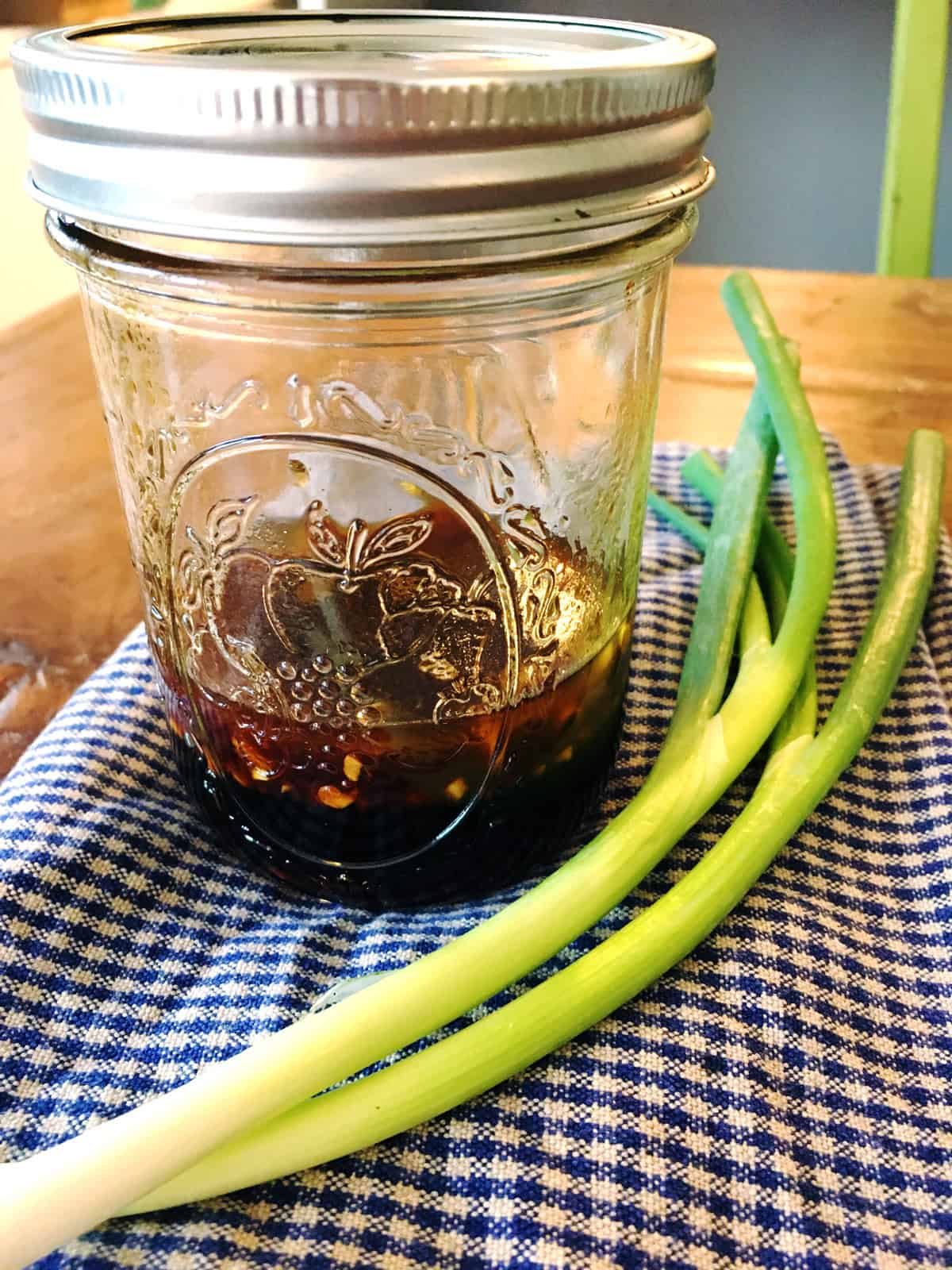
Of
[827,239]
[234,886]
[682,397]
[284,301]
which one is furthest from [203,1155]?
[827,239]

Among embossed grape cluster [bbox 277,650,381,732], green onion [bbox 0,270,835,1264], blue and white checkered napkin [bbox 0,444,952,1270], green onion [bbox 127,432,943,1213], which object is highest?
embossed grape cluster [bbox 277,650,381,732]

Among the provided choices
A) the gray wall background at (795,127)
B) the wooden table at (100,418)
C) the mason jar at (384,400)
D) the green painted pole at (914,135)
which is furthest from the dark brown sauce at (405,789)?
the gray wall background at (795,127)

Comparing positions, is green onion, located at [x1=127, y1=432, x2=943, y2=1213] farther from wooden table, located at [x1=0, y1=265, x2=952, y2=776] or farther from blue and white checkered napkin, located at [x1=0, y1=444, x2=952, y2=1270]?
wooden table, located at [x1=0, y1=265, x2=952, y2=776]

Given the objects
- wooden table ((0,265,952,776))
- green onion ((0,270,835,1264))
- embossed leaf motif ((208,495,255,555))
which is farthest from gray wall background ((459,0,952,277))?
embossed leaf motif ((208,495,255,555))

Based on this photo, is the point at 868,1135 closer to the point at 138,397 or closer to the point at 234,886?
the point at 234,886

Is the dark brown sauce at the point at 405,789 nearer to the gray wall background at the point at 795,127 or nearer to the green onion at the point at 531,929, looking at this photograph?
the green onion at the point at 531,929

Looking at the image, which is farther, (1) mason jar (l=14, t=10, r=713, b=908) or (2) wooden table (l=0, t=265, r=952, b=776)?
(2) wooden table (l=0, t=265, r=952, b=776)
